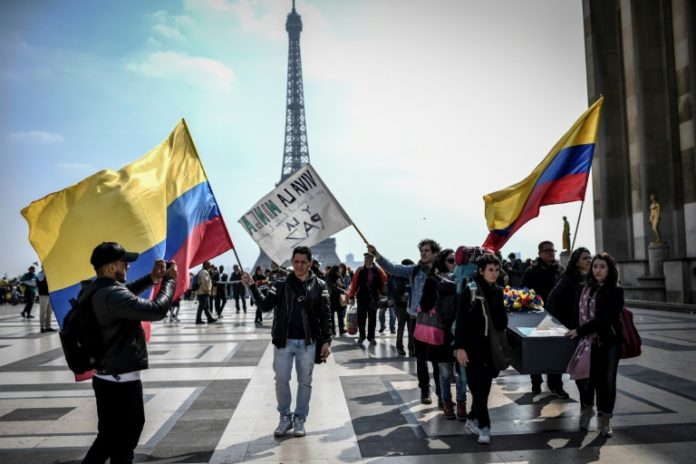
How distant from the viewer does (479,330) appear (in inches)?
213

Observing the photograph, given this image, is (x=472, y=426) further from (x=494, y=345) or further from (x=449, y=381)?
(x=494, y=345)

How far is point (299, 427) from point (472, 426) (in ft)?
5.19

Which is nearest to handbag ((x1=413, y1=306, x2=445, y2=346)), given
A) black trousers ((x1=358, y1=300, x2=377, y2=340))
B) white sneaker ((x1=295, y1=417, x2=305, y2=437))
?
white sneaker ((x1=295, y1=417, x2=305, y2=437))

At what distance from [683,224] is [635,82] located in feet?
20.8

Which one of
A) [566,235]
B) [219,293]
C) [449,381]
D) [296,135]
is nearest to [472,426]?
[449,381]

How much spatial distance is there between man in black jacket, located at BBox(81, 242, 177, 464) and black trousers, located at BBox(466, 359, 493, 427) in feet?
9.07

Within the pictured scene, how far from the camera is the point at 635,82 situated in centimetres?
2627

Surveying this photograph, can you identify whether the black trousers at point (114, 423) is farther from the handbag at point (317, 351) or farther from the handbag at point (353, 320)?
the handbag at point (353, 320)

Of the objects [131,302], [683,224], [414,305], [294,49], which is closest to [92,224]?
[131,302]

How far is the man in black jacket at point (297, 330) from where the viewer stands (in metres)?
5.68

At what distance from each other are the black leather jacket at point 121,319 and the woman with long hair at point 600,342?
147 inches

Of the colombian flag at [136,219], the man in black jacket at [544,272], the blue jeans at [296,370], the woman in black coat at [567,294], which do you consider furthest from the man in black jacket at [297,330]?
the man in black jacket at [544,272]

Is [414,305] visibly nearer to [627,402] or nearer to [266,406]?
[266,406]

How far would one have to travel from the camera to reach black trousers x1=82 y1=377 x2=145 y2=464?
12.8ft
